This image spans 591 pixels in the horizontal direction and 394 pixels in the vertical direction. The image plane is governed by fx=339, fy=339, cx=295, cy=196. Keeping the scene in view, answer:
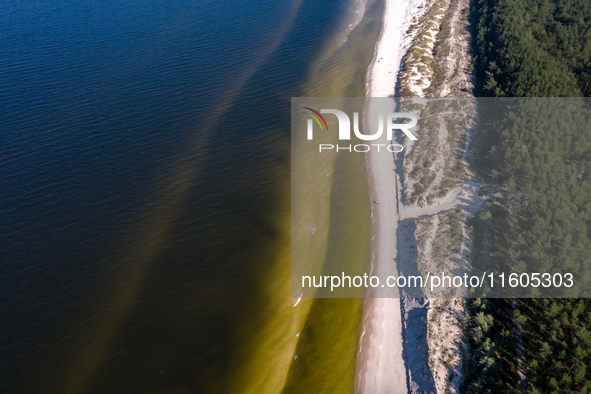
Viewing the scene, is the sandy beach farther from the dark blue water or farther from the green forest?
the dark blue water

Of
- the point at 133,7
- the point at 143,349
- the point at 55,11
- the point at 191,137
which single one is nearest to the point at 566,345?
the point at 143,349

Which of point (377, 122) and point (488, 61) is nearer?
point (377, 122)

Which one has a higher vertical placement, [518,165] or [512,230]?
[518,165]

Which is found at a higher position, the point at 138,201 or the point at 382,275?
the point at 138,201

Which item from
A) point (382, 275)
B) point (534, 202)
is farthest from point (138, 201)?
point (534, 202)

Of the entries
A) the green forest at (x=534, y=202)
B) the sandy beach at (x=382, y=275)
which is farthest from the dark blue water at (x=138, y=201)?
the green forest at (x=534, y=202)

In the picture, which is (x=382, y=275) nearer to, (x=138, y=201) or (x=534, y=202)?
(x=534, y=202)

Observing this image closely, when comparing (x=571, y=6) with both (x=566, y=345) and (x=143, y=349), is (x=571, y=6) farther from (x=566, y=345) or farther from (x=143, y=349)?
(x=143, y=349)
